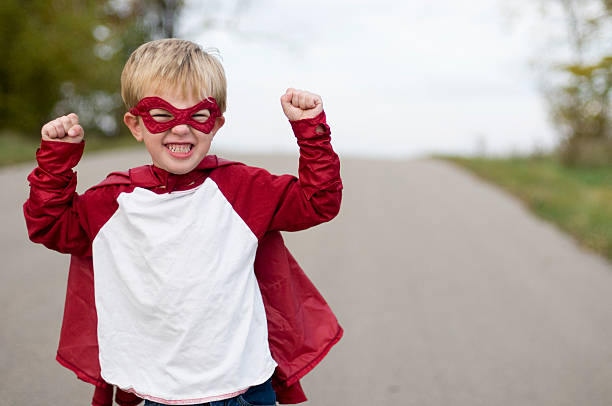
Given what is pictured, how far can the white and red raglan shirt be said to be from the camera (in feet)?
6.67

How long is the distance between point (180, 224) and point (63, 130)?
50 cm

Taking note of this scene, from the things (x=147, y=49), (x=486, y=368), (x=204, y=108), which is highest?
(x=147, y=49)

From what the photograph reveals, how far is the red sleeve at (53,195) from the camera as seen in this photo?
81.6 inches

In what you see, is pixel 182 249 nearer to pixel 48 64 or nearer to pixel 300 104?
pixel 300 104

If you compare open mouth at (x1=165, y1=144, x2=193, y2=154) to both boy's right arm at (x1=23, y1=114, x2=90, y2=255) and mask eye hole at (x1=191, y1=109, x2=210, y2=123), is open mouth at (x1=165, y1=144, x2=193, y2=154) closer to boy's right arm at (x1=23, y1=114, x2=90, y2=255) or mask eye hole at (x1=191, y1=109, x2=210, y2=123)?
mask eye hole at (x1=191, y1=109, x2=210, y2=123)

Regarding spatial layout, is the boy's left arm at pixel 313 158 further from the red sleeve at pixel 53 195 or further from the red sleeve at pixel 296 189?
the red sleeve at pixel 53 195

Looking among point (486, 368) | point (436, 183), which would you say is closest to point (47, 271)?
point (486, 368)

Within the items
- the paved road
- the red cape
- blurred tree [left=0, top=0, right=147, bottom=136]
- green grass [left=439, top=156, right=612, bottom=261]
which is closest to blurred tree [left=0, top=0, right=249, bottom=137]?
blurred tree [left=0, top=0, right=147, bottom=136]

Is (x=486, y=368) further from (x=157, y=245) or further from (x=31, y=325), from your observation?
(x=31, y=325)

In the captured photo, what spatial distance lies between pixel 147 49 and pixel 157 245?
2.13ft

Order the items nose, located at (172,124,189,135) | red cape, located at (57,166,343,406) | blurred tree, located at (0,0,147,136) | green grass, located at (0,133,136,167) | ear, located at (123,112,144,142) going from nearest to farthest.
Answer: nose, located at (172,124,189,135) → ear, located at (123,112,144,142) → red cape, located at (57,166,343,406) → green grass, located at (0,133,136,167) → blurred tree, located at (0,0,147,136)

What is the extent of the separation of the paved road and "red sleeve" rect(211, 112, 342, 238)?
169 cm

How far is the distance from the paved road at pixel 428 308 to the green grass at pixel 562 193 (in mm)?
233

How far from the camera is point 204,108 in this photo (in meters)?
2.05
